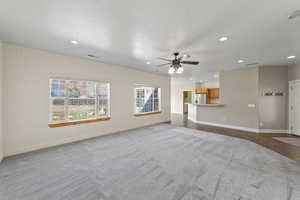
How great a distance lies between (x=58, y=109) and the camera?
365 cm

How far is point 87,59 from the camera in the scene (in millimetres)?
4055

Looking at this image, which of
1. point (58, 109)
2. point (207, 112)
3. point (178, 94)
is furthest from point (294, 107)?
point (58, 109)

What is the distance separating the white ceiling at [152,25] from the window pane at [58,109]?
152cm

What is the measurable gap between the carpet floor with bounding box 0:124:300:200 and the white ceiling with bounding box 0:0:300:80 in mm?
2693

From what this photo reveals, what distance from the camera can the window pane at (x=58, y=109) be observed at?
3.56m

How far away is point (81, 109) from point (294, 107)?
26.3ft

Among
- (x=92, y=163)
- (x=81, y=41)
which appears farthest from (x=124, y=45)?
(x=92, y=163)

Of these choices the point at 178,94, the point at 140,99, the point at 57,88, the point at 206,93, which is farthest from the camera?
the point at 178,94

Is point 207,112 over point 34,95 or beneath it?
beneath

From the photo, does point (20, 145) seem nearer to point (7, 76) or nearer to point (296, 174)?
point (7, 76)

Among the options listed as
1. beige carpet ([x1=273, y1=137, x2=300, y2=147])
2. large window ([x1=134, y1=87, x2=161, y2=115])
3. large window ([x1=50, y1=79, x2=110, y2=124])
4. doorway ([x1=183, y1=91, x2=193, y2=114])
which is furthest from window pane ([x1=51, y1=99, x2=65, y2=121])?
doorway ([x1=183, y1=91, x2=193, y2=114])

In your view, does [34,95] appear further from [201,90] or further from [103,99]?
[201,90]

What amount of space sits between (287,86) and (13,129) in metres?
9.24

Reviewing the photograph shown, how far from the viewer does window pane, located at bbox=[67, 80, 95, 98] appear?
3.88 meters
